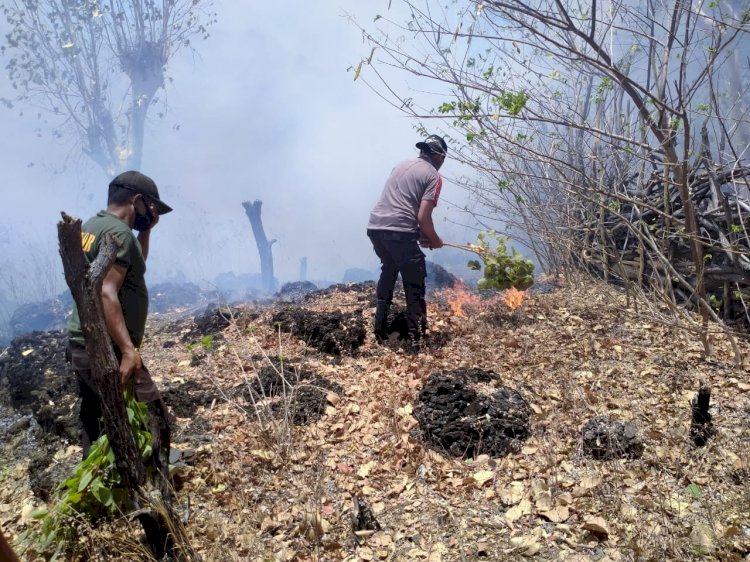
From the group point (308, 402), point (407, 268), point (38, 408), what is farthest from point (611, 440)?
point (38, 408)

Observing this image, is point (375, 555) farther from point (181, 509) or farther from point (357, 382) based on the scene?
point (357, 382)

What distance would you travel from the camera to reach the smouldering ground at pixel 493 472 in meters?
2.37

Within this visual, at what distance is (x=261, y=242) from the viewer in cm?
1827

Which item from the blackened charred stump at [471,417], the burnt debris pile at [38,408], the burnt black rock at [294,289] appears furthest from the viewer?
the burnt black rock at [294,289]

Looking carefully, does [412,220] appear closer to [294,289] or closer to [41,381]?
[41,381]

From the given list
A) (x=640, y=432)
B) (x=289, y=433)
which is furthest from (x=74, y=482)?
(x=640, y=432)

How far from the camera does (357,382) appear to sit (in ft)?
15.0

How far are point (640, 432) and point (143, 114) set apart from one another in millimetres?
16994

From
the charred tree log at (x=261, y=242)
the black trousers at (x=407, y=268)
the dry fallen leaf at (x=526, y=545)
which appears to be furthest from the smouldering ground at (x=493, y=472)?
the charred tree log at (x=261, y=242)

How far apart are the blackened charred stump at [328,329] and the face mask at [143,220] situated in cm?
235

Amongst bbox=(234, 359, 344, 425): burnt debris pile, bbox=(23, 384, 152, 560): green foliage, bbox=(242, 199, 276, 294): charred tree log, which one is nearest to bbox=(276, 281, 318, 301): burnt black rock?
bbox=(242, 199, 276, 294): charred tree log

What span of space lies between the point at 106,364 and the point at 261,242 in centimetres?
1659

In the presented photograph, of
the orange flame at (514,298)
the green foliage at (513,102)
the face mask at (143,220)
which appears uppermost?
the green foliage at (513,102)

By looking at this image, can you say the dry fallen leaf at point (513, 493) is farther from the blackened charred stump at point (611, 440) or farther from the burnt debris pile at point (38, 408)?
the burnt debris pile at point (38, 408)
